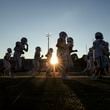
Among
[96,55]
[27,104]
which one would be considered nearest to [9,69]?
[96,55]

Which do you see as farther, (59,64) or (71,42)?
(71,42)

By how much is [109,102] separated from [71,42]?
17.7 meters

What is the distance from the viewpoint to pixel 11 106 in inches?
292

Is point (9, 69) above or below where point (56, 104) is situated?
above

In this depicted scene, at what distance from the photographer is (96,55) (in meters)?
21.4

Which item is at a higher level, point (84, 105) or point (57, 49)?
point (57, 49)

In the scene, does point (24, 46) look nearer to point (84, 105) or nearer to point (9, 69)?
point (9, 69)

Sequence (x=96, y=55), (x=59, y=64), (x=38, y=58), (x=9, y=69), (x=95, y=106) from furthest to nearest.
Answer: (x=38, y=58), (x=9, y=69), (x=59, y=64), (x=96, y=55), (x=95, y=106)

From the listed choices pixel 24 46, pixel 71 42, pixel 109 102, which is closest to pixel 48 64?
pixel 24 46

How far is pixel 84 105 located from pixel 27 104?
3.77 ft

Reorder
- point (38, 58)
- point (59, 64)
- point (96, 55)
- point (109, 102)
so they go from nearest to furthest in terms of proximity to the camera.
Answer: point (109, 102)
point (96, 55)
point (59, 64)
point (38, 58)

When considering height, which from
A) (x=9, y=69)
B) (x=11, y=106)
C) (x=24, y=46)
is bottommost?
(x=11, y=106)

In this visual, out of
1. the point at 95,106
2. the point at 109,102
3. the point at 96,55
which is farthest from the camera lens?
the point at 96,55

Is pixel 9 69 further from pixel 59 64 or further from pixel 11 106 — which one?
pixel 11 106
